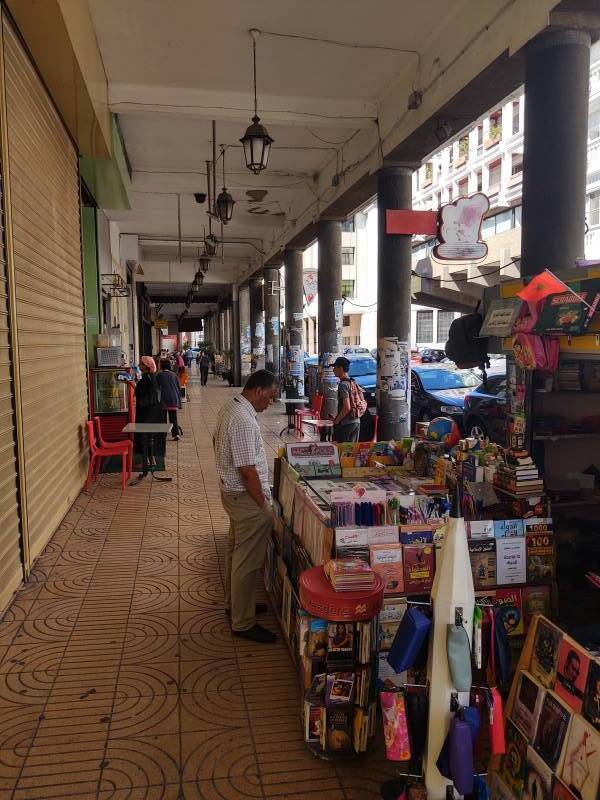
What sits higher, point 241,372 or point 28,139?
point 28,139

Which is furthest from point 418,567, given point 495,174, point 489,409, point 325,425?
point 495,174

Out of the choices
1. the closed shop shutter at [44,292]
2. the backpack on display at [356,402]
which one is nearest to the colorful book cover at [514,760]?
the closed shop shutter at [44,292]

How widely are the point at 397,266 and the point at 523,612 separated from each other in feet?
20.2

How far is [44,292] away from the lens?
612cm

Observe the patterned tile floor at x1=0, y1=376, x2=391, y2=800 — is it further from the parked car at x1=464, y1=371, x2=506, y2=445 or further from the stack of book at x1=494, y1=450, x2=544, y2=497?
the parked car at x1=464, y1=371, x2=506, y2=445

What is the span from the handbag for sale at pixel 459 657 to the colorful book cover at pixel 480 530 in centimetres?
128

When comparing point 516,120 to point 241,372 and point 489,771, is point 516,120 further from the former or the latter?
point 489,771

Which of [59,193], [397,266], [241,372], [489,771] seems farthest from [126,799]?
[241,372]

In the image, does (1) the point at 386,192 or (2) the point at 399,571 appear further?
(1) the point at 386,192

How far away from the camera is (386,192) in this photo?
8.84m

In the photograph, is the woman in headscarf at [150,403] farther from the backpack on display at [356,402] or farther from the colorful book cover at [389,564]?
the colorful book cover at [389,564]

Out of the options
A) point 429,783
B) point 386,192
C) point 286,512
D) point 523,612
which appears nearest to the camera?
point 429,783

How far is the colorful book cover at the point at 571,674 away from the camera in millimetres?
2273

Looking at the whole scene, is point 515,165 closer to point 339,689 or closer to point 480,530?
point 480,530
